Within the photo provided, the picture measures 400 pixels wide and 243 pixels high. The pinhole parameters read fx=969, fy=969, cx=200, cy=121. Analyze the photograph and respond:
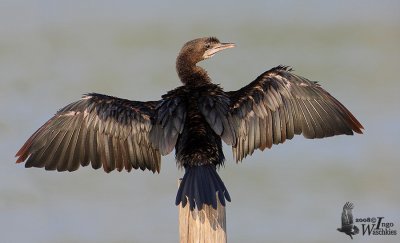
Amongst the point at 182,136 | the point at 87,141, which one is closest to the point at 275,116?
the point at 182,136

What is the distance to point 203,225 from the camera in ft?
24.9

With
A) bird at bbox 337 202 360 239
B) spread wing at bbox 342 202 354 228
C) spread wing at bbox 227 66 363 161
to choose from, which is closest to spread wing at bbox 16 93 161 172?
spread wing at bbox 227 66 363 161

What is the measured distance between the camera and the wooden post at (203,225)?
7.54 metres

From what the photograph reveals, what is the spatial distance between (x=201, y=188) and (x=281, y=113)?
1799mm

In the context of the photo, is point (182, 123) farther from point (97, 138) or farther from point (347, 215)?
point (347, 215)

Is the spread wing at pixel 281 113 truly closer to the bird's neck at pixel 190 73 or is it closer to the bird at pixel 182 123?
the bird at pixel 182 123

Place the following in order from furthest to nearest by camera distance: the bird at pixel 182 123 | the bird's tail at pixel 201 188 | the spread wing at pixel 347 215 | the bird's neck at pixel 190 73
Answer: the spread wing at pixel 347 215
the bird's neck at pixel 190 73
the bird at pixel 182 123
the bird's tail at pixel 201 188

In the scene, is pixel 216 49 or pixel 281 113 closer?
pixel 281 113

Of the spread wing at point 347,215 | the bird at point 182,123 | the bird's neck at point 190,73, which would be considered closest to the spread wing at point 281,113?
the bird at point 182,123

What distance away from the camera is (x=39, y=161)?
31.0ft

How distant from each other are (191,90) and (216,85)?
0.95ft

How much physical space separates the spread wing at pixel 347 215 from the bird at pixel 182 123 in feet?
8.28

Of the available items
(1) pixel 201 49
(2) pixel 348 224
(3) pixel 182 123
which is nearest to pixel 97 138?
(3) pixel 182 123

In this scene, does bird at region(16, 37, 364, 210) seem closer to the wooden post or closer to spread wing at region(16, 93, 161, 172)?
spread wing at region(16, 93, 161, 172)
